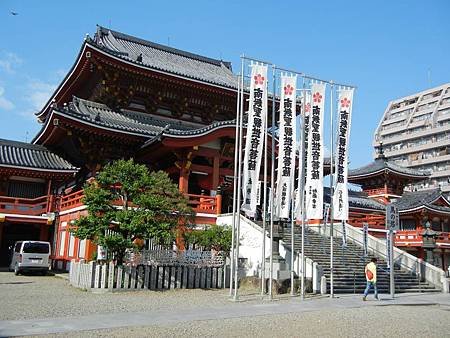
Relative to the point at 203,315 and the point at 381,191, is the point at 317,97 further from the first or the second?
the point at 381,191

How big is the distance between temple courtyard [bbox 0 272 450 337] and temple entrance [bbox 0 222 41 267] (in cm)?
1038

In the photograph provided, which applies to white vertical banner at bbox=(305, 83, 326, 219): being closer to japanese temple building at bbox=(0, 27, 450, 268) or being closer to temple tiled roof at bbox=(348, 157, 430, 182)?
japanese temple building at bbox=(0, 27, 450, 268)

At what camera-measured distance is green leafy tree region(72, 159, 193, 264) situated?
15.2 meters

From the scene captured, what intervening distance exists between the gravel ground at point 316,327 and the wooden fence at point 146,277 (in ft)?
20.1

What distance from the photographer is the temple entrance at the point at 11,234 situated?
82.5ft

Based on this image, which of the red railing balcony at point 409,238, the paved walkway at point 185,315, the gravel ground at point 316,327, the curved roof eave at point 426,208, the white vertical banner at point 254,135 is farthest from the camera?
the curved roof eave at point 426,208

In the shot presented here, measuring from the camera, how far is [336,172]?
1644 centimetres

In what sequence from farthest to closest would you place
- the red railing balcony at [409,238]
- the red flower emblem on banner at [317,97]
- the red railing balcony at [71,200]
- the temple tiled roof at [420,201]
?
the temple tiled roof at [420,201] → the red railing balcony at [409,238] → the red railing balcony at [71,200] → the red flower emblem on banner at [317,97]

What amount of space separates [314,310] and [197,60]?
Result: 25730 millimetres

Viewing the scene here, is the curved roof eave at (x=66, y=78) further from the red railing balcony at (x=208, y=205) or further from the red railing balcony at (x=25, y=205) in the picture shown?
the red railing balcony at (x=208, y=205)

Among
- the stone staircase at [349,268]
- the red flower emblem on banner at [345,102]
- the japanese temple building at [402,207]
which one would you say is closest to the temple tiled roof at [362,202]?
the japanese temple building at [402,207]

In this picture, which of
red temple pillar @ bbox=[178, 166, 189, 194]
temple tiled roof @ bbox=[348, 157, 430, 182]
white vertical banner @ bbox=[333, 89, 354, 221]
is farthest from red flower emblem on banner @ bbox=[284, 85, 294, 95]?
temple tiled roof @ bbox=[348, 157, 430, 182]

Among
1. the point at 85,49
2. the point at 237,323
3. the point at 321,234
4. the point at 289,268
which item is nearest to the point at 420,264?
the point at 321,234

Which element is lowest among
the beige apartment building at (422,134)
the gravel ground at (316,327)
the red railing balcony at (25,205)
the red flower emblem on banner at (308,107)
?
the gravel ground at (316,327)
